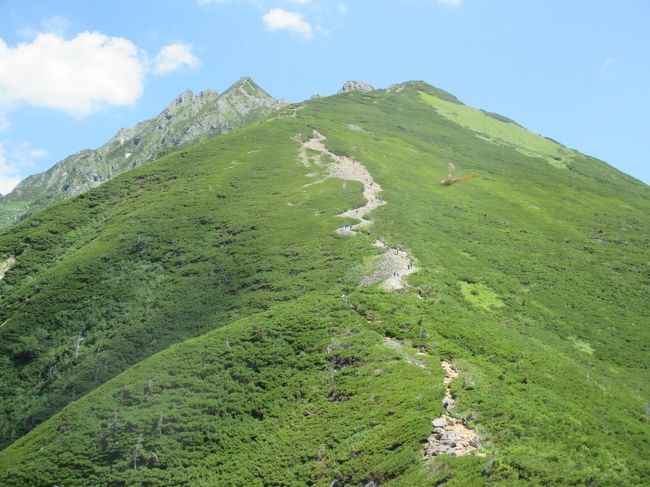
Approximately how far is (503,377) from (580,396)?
554cm

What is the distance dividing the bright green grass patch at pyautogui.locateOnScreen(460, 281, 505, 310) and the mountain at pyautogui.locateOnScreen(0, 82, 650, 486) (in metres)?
0.28

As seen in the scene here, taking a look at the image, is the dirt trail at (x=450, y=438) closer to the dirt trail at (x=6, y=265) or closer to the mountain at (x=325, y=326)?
the mountain at (x=325, y=326)

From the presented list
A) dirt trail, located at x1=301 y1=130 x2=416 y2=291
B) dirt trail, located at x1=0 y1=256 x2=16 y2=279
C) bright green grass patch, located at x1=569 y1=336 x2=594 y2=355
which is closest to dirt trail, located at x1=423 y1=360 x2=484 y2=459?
dirt trail, located at x1=301 y1=130 x2=416 y2=291

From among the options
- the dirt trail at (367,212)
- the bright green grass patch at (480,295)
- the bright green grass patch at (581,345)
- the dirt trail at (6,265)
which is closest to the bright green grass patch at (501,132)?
the dirt trail at (367,212)

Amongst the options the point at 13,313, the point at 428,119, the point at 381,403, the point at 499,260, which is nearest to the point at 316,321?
the point at 381,403

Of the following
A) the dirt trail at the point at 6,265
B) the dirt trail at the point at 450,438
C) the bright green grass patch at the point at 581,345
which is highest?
the dirt trail at the point at 6,265

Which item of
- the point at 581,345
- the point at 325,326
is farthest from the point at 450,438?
the point at 581,345

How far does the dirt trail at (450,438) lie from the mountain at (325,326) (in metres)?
0.12

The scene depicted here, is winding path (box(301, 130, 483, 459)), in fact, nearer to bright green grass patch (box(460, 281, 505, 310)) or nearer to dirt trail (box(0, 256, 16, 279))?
bright green grass patch (box(460, 281, 505, 310))

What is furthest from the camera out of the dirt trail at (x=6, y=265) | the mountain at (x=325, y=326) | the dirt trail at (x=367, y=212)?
the dirt trail at (x=6, y=265)

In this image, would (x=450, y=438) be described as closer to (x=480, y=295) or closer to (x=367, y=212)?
(x=480, y=295)

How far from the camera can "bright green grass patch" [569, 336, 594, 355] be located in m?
44.6

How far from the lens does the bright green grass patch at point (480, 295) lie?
48.0 meters

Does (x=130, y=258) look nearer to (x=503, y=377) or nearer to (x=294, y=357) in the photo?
(x=294, y=357)
